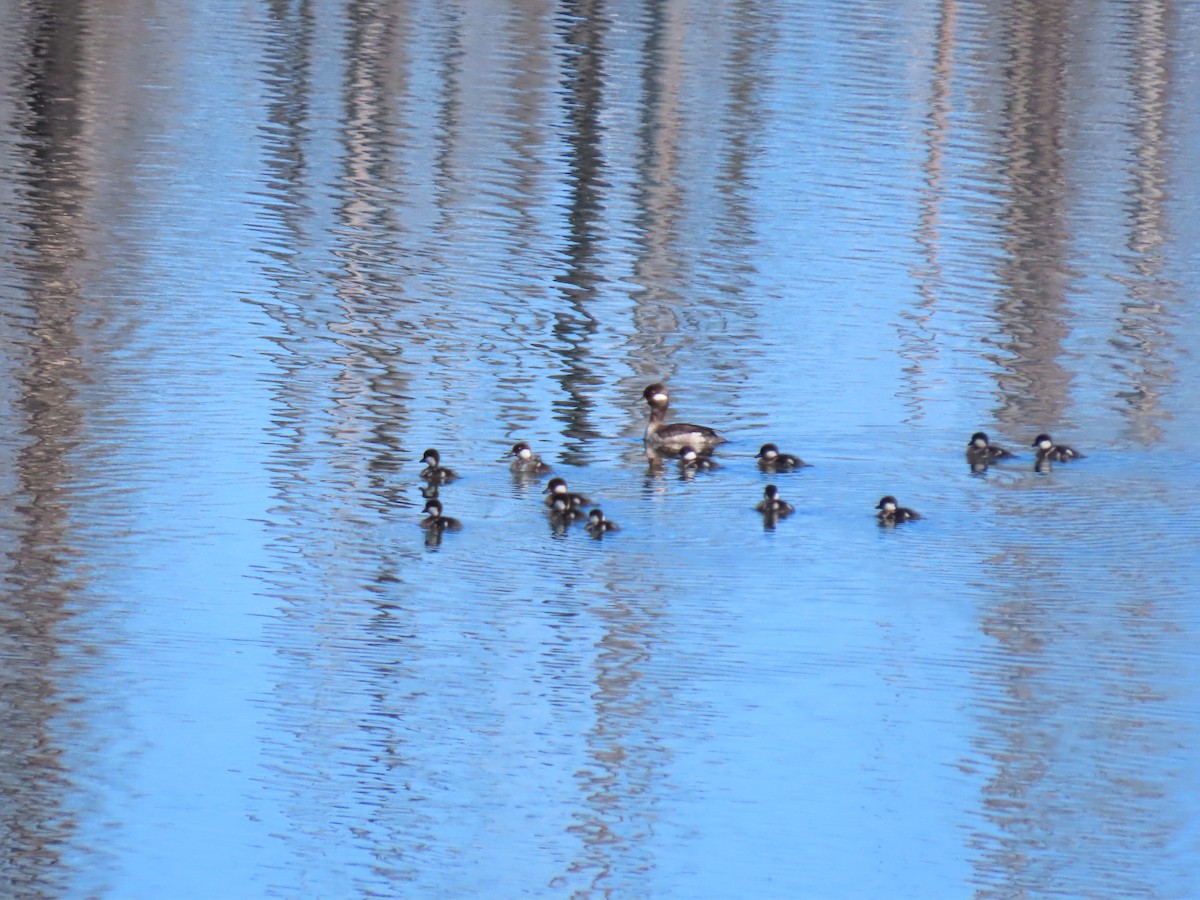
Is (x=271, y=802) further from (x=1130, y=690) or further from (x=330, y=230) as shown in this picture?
(x=330, y=230)

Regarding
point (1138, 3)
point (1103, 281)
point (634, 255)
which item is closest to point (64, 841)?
point (634, 255)

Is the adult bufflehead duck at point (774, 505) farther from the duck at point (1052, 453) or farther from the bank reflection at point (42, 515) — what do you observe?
the bank reflection at point (42, 515)

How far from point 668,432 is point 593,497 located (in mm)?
966

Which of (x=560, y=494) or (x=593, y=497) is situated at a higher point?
(x=560, y=494)

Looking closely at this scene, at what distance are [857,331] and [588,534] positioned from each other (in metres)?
5.42

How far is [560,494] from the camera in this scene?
39.9 feet

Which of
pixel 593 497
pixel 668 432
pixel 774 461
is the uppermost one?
pixel 668 432

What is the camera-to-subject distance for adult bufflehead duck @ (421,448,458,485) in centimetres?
1260

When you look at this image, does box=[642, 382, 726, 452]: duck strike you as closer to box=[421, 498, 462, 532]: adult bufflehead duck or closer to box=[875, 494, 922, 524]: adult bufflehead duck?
box=[875, 494, 922, 524]: adult bufflehead duck

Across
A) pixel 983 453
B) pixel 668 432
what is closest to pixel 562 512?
pixel 668 432

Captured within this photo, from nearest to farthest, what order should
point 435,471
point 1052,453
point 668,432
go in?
point 435,471, point 668,432, point 1052,453

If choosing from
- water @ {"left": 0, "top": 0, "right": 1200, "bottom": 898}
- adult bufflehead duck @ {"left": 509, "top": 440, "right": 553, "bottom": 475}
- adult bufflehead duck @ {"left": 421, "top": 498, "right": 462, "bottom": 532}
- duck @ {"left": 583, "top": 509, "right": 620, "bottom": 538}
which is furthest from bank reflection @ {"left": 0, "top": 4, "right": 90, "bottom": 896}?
duck @ {"left": 583, "top": 509, "right": 620, "bottom": 538}

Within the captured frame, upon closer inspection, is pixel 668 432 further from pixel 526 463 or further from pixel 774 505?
pixel 774 505

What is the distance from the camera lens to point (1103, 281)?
1914cm
